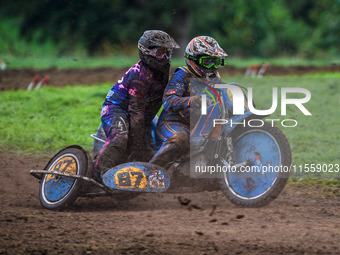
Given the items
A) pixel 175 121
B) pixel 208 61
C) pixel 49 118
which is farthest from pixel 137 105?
pixel 49 118

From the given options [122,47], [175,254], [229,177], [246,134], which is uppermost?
[122,47]

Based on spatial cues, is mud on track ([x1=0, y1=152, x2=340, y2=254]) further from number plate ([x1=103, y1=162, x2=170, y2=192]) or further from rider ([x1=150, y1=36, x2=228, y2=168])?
rider ([x1=150, y1=36, x2=228, y2=168])

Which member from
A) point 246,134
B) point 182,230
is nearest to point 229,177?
point 246,134

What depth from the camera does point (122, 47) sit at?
3028 centimetres

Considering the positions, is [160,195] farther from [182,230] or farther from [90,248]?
[90,248]

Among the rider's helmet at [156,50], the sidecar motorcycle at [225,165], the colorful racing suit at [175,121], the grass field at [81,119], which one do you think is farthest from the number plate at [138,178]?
the grass field at [81,119]

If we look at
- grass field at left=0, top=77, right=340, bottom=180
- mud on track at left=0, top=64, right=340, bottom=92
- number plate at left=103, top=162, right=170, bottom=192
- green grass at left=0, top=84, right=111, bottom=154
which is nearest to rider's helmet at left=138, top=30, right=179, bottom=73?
number plate at left=103, top=162, right=170, bottom=192

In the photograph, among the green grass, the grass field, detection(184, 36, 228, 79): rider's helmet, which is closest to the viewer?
Result: detection(184, 36, 228, 79): rider's helmet

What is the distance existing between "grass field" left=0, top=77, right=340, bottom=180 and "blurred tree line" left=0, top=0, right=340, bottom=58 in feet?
38.7

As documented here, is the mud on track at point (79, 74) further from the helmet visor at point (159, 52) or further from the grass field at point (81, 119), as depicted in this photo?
the helmet visor at point (159, 52)

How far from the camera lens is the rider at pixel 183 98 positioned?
6.53 m

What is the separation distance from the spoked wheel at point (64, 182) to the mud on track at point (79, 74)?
1040cm

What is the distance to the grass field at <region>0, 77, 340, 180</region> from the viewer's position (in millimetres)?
10609

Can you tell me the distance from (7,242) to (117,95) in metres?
2.34
